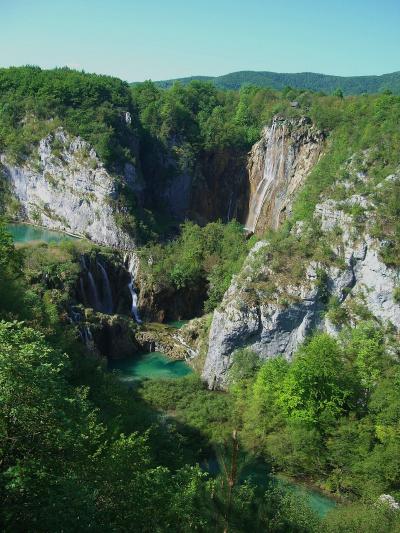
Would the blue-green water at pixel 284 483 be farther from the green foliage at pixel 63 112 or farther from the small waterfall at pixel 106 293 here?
the green foliage at pixel 63 112

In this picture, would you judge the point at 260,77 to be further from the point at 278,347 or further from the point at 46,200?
the point at 278,347

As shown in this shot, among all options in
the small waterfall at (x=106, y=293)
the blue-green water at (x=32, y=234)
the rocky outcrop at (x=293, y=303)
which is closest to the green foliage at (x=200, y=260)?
the small waterfall at (x=106, y=293)

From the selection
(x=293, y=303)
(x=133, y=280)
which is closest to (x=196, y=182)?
(x=133, y=280)

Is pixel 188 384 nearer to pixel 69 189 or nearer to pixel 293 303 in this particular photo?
pixel 293 303

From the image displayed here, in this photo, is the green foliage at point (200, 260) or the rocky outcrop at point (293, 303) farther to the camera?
the green foliage at point (200, 260)

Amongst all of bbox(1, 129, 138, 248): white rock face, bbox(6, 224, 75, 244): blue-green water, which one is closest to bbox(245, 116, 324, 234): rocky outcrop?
bbox(1, 129, 138, 248): white rock face

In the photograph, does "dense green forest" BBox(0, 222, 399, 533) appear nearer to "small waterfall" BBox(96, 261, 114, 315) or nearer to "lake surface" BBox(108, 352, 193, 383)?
"lake surface" BBox(108, 352, 193, 383)
